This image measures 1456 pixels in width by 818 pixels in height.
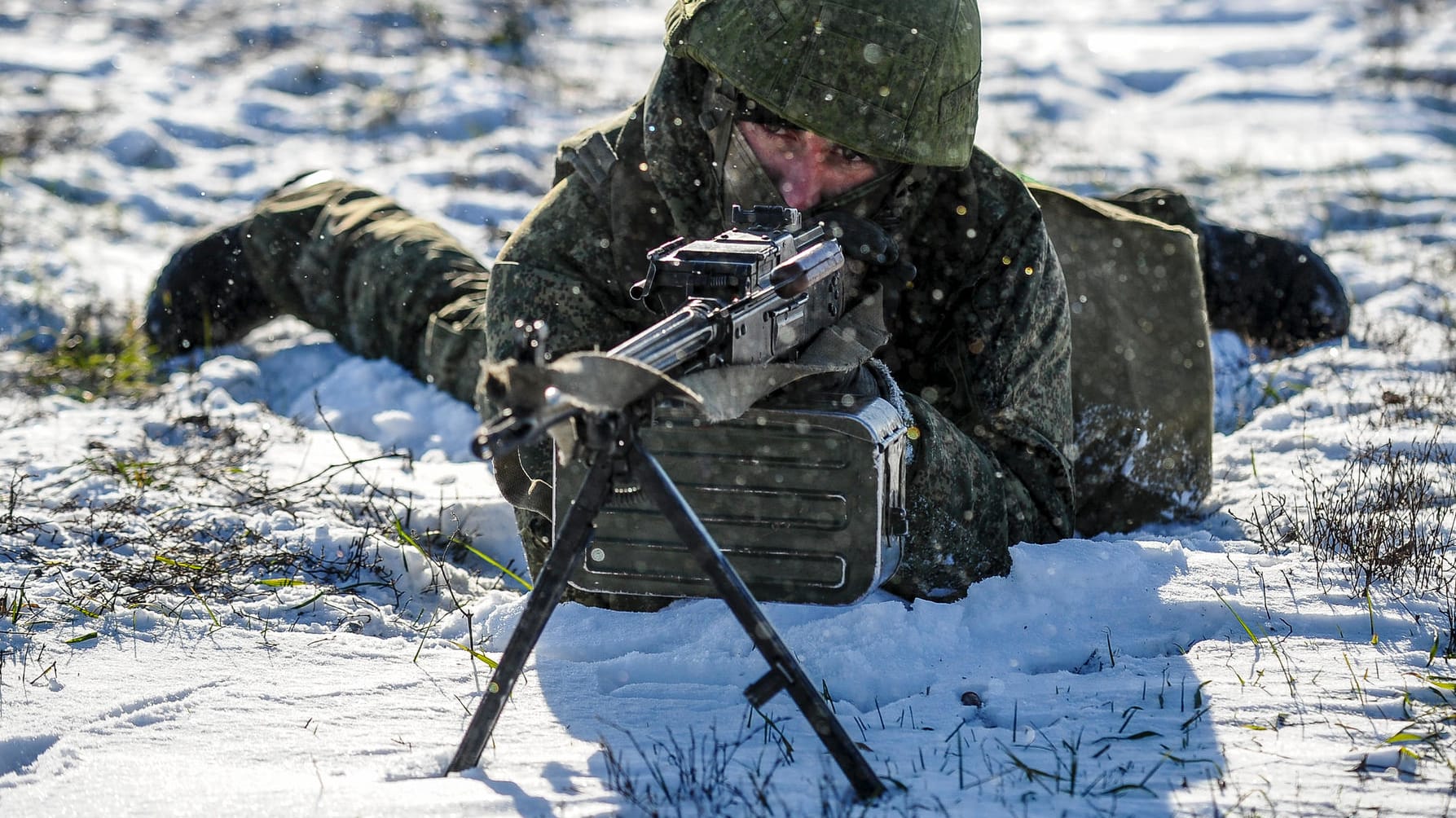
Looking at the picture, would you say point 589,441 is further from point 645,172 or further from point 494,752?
point 645,172

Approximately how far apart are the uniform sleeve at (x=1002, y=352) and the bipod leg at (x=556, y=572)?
130 centimetres

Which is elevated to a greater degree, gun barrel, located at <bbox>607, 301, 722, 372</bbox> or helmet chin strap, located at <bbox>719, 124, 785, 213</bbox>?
helmet chin strap, located at <bbox>719, 124, 785, 213</bbox>

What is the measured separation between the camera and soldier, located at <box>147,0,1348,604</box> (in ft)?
9.66

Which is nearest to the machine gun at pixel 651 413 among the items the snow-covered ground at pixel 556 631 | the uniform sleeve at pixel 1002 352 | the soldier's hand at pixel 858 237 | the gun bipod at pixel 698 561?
the gun bipod at pixel 698 561

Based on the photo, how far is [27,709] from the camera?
2.53 metres

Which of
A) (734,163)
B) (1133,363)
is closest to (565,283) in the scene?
(734,163)

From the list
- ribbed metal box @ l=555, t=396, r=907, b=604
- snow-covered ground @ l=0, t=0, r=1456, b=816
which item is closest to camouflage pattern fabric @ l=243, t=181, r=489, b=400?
snow-covered ground @ l=0, t=0, r=1456, b=816

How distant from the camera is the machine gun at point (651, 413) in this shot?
1840 millimetres

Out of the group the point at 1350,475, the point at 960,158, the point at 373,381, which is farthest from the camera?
the point at 373,381

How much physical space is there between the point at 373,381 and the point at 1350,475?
358 centimetres

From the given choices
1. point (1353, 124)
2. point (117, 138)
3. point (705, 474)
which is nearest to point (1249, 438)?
point (705, 474)

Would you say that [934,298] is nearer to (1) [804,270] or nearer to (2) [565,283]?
(2) [565,283]

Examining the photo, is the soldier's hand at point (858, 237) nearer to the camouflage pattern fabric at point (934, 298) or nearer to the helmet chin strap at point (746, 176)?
the helmet chin strap at point (746, 176)

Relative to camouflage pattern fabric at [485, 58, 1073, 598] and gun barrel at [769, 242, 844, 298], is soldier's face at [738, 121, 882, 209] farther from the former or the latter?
gun barrel at [769, 242, 844, 298]
